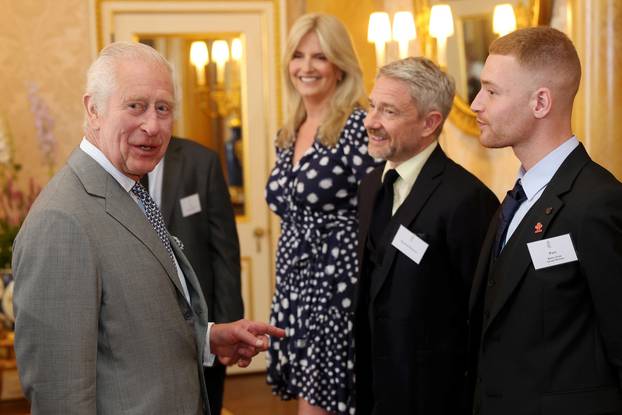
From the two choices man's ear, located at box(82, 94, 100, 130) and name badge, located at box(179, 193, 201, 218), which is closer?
man's ear, located at box(82, 94, 100, 130)

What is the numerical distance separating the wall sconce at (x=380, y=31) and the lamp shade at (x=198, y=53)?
1.19 m

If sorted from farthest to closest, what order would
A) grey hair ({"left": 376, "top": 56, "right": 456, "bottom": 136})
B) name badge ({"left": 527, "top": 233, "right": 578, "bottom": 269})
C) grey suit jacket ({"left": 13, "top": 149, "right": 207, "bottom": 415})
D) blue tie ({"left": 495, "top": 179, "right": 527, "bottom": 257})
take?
grey hair ({"left": 376, "top": 56, "right": 456, "bottom": 136}) → blue tie ({"left": 495, "top": 179, "right": 527, "bottom": 257}) → name badge ({"left": 527, "top": 233, "right": 578, "bottom": 269}) → grey suit jacket ({"left": 13, "top": 149, "right": 207, "bottom": 415})

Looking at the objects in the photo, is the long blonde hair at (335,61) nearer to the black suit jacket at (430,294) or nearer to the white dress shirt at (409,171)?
the white dress shirt at (409,171)

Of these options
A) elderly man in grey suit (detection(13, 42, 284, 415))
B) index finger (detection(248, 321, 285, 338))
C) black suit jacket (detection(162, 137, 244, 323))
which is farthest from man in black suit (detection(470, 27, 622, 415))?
black suit jacket (detection(162, 137, 244, 323))

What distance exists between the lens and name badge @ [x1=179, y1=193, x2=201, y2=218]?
3611 mm

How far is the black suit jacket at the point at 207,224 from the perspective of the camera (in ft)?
11.9

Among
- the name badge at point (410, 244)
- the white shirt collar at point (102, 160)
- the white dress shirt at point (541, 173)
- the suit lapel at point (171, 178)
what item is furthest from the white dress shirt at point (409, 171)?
the white shirt collar at point (102, 160)

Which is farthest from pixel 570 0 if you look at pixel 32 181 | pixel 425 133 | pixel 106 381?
pixel 32 181

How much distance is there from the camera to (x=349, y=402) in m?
3.44

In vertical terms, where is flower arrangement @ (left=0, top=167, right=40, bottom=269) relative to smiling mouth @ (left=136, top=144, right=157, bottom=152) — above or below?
below

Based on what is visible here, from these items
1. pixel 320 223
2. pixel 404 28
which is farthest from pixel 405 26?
pixel 320 223

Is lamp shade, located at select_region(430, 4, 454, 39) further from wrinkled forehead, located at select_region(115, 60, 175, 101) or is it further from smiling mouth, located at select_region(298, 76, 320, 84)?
wrinkled forehead, located at select_region(115, 60, 175, 101)

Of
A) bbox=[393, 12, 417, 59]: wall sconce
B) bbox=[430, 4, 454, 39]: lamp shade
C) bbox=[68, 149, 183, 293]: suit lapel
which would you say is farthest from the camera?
bbox=[393, 12, 417, 59]: wall sconce

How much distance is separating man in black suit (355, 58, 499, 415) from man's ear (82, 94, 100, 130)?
125cm
